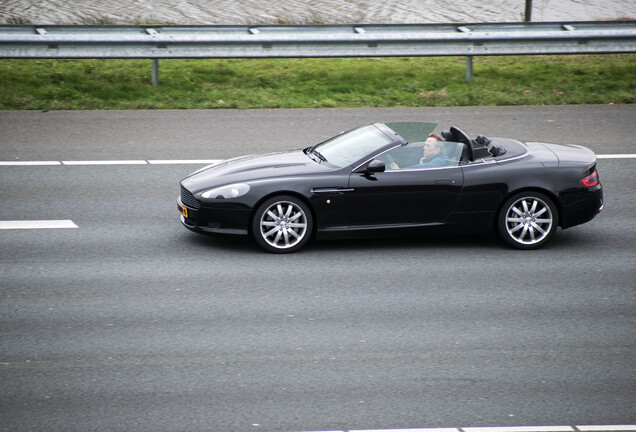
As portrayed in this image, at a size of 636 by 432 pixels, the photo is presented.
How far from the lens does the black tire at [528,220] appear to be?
9086mm

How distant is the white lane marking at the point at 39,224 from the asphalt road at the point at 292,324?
15 cm

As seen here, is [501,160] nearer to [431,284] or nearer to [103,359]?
[431,284]

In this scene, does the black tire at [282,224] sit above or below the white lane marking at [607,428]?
above

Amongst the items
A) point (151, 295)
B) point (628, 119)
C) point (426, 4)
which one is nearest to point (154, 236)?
point (151, 295)

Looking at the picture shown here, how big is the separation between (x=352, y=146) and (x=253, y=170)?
1.20 m

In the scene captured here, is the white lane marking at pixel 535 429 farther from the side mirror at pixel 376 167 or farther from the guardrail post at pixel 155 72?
the guardrail post at pixel 155 72

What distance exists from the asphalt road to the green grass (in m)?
4.13

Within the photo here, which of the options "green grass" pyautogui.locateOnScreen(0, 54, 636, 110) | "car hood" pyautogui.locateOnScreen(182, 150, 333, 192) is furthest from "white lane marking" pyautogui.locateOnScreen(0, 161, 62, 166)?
"car hood" pyautogui.locateOnScreen(182, 150, 333, 192)

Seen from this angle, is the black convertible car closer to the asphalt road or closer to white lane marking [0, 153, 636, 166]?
the asphalt road

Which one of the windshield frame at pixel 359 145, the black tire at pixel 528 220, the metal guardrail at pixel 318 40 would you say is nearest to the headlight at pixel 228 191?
the windshield frame at pixel 359 145

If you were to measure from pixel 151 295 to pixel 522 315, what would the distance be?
3445mm

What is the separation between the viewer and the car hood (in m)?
9.09

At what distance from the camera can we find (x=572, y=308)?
7.61 metres

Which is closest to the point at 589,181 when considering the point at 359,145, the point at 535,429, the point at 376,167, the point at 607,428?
the point at 376,167
